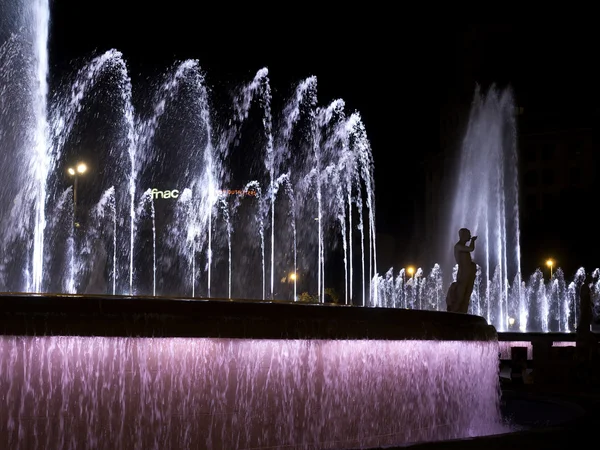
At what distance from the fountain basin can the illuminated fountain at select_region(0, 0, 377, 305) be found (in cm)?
1288

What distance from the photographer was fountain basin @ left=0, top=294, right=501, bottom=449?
7.36 metres

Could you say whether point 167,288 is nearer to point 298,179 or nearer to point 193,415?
point 298,179

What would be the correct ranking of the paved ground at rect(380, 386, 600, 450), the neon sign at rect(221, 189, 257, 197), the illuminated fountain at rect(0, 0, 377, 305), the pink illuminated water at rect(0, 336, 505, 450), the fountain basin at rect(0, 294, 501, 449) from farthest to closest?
the neon sign at rect(221, 189, 257, 197) → the illuminated fountain at rect(0, 0, 377, 305) → the pink illuminated water at rect(0, 336, 505, 450) → the fountain basin at rect(0, 294, 501, 449) → the paved ground at rect(380, 386, 600, 450)

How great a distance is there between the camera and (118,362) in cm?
776

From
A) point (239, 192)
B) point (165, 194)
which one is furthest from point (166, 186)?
point (239, 192)

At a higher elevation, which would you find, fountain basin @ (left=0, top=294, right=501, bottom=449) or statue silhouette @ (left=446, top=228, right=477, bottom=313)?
statue silhouette @ (left=446, top=228, right=477, bottom=313)

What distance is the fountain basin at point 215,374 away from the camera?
7.36 metres

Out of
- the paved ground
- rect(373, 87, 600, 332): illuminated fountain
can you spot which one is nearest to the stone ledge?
the paved ground

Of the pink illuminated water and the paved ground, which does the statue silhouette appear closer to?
the paved ground

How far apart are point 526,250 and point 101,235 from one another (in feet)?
116

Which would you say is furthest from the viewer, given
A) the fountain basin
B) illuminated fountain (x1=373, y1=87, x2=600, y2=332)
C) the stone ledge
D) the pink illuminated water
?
illuminated fountain (x1=373, y1=87, x2=600, y2=332)

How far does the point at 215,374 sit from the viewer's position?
827cm

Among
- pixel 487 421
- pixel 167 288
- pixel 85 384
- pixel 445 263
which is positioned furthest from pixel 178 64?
pixel 445 263

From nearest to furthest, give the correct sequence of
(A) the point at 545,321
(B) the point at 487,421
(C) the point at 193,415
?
(C) the point at 193,415 < (B) the point at 487,421 < (A) the point at 545,321
